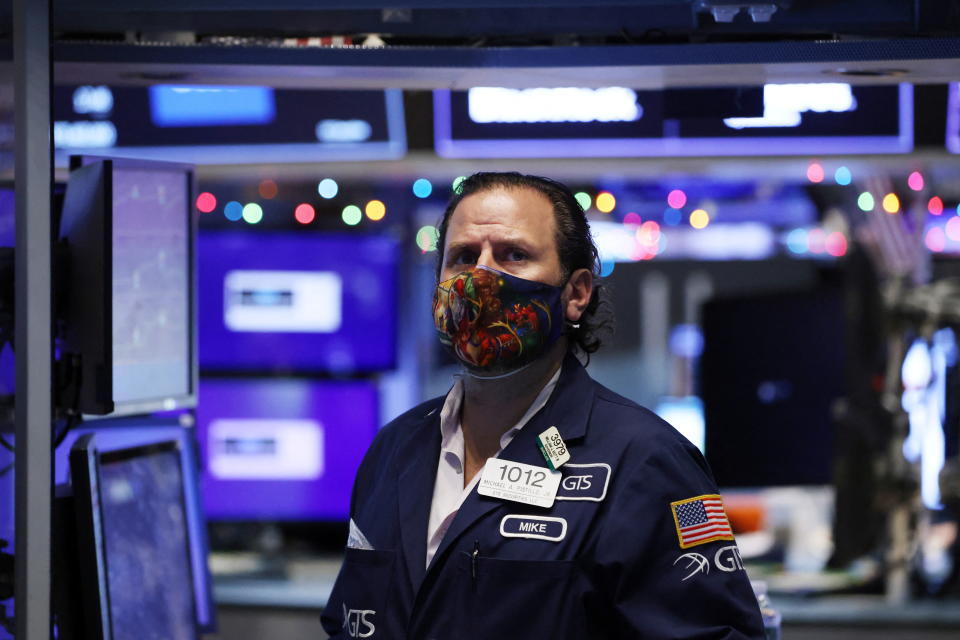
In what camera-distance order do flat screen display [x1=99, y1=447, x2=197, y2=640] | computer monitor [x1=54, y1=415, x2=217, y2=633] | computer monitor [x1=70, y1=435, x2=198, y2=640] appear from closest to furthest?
computer monitor [x1=70, y1=435, x2=198, y2=640] → flat screen display [x1=99, y1=447, x2=197, y2=640] → computer monitor [x1=54, y1=415, x2=217, y2=633]

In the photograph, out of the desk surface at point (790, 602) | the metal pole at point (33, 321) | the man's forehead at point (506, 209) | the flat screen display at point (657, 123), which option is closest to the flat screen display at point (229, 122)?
the flat screen display at point (657, 123)

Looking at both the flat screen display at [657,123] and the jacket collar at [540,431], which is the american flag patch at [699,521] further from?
the flat screen display at [657,123]

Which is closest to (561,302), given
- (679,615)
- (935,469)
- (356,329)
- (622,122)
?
(679,615)

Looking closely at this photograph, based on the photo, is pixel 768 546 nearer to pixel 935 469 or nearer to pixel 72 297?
pixel 935 469

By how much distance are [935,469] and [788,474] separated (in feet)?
1.64

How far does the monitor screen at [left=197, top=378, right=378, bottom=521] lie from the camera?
13.8ft

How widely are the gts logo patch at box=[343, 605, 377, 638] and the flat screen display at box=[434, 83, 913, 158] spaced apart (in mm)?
1422

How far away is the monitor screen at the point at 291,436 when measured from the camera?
419 cm

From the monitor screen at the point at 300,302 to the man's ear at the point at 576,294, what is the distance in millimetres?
2110

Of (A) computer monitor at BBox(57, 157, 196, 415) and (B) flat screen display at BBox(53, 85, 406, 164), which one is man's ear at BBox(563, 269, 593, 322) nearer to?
(A) computer monitor at BBox(57, 157, 196, 415)

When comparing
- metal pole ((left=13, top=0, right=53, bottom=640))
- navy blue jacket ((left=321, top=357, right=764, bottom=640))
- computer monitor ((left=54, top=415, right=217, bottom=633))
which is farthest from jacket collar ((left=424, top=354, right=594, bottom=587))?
computer monitor ((left=54, top=415, right=217, bottom=633))

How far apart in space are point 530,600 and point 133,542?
1.08m

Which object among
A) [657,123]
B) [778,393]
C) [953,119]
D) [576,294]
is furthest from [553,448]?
[778,393]

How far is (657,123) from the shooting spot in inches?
124
